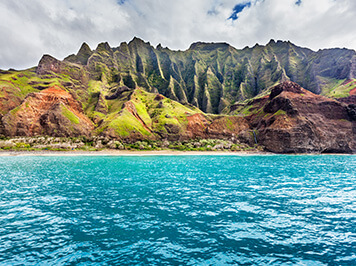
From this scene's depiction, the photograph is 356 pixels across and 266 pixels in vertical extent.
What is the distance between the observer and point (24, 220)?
62.7 ft

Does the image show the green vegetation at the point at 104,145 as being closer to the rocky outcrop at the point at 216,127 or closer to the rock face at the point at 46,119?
the rock face at the point at 46,119

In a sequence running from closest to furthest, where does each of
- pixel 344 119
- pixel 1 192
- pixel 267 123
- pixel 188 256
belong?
pixel 188 256
pixel 1 192
pixel 344 119
pixel 267 123

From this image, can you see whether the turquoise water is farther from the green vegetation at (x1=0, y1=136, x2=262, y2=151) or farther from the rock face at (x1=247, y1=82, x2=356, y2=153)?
the rock face at (x1=247, y1=82, x2=356, y2=153)

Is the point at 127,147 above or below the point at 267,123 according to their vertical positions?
below

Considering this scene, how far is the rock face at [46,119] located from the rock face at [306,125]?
154 m

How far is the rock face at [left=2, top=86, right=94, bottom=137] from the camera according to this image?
134625 millimetres

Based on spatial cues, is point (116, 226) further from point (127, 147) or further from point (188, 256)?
point (127, 147)

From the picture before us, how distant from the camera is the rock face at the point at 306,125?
135m

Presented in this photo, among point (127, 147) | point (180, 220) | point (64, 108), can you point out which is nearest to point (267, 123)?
point (127, 147)

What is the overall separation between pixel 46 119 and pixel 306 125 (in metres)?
205

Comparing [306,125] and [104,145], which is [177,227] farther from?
[306,125]

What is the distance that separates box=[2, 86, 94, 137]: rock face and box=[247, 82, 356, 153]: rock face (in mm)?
153676

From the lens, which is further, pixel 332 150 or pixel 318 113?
pixel 318 113

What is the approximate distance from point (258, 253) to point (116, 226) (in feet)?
41.3
